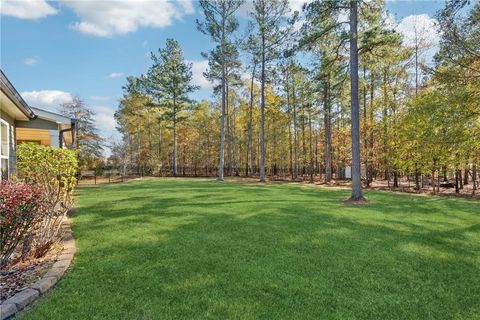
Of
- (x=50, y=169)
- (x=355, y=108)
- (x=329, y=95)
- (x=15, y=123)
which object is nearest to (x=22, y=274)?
(x=50, y=169)

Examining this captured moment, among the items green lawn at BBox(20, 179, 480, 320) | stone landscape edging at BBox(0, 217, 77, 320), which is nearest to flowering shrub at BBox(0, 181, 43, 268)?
stone landscape edging at BBox(0, 217, 77, 320)

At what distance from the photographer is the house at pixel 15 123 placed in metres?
6.04

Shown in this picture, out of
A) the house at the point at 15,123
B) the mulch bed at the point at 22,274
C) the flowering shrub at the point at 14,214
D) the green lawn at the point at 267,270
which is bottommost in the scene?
the green lawn at the point at 267,270

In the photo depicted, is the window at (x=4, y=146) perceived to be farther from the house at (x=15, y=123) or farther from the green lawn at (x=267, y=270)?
the green lawn at (x=267, y=270)

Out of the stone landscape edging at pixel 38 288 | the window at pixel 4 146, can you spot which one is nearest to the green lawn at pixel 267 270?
the stone landscape edging at pixel 38 288

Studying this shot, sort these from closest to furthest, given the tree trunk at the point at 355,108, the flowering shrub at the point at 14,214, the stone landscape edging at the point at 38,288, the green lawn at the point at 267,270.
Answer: the stone landscape edging at the point at 38,288 → the green lawn at the point at 267,270 → the flowering shrub at the point at 14,214 → the tree trunk at the point at 355,108

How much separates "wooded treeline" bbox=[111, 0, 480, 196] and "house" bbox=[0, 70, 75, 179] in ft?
26.6

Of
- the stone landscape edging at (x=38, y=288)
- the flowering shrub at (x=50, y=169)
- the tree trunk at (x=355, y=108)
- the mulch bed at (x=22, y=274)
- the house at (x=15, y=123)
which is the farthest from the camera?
the tree trunk at (x=355, y=108)

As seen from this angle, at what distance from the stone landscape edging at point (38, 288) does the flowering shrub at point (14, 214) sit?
0.49 meters

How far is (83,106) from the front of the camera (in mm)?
28844

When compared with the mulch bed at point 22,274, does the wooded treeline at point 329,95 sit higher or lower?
higher

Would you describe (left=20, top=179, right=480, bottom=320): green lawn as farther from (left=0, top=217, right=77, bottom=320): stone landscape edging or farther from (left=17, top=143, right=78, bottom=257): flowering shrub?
(left=17, top=143, right=78, bottom=257): flowering shrub

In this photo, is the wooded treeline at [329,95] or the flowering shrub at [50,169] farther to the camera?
the wooded treeline at [329,95]

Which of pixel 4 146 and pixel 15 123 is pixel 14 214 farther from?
pixel 15 123
